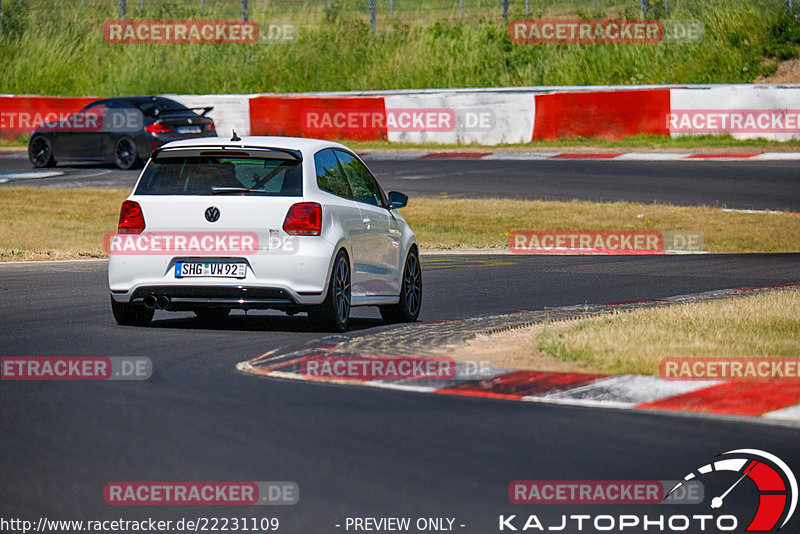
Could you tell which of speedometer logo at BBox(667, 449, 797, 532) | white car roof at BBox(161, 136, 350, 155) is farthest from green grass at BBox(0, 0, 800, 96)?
speedometer logo at BBox(667, 449, 797, 532)

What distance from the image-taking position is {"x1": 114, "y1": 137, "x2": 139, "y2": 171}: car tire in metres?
29.9

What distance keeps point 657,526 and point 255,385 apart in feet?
11.2

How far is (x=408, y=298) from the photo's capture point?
482 inches

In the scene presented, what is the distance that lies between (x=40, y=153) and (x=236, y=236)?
2206cm

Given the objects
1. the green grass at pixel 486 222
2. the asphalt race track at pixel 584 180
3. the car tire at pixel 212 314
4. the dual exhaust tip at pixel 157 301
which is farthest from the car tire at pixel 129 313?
the asphalt race track at pixel 584 180

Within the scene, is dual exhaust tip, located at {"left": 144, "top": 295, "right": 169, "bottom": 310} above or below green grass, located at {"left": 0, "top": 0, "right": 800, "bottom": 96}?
below

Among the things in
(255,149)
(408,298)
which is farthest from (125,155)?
(255,149)

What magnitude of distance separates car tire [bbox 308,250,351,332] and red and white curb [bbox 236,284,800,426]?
4.63 feet

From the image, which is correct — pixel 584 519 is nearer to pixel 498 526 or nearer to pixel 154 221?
pixel 498 526

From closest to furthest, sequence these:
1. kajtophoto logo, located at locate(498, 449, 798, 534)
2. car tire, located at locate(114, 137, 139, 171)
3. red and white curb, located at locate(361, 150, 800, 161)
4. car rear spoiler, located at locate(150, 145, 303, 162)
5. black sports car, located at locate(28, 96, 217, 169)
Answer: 1. kajtophoto logo, located at locate(498, 449, 798, 534)
2. car rear spoiler, located at locate(150, 145, 303, 162)
3. black sports car, located at locate(28, 96, 217, 169)
4. red and white curb, located at locate(361, 150, 800, 161)
5. car tire, located at locate(114, 137, 139, 171)

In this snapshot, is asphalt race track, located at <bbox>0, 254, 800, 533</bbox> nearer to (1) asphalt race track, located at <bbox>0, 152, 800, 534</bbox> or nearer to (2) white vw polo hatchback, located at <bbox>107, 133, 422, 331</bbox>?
(1) asphalt race track, located at <bbox>0, 152, 800, 534</bbox>

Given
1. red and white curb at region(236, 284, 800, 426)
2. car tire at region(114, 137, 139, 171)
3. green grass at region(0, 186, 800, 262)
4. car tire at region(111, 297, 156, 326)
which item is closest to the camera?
red and white curb at region(236, 284, 800, 426)

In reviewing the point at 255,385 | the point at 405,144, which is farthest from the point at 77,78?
the point at 255,385

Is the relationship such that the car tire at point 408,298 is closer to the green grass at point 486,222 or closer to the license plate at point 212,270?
the license plate at point 212,270
